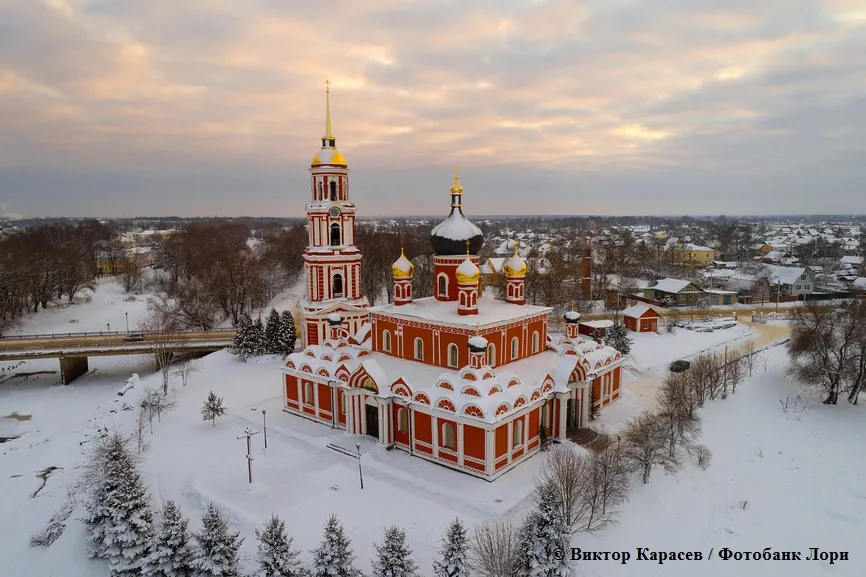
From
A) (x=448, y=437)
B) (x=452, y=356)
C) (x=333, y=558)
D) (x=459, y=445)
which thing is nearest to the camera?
(x=333, y=558)

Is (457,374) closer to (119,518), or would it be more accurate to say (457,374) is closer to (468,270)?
(468,270)

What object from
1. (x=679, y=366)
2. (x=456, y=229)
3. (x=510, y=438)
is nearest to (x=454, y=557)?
(x=510, y=438)

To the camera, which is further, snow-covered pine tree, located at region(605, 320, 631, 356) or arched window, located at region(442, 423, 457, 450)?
snow-covered pine tree, located at region(605, 320, 631, 356)

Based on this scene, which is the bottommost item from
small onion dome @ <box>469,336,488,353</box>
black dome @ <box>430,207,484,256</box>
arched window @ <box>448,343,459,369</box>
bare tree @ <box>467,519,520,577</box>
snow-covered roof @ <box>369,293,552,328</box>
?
bare tree @ <box>467,519,520,577</box>

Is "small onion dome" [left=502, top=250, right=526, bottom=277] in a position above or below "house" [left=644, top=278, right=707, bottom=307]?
above

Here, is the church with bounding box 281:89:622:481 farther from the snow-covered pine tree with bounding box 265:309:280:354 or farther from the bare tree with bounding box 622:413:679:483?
the snow-covered pine tree with bounding box 265:309:280:354

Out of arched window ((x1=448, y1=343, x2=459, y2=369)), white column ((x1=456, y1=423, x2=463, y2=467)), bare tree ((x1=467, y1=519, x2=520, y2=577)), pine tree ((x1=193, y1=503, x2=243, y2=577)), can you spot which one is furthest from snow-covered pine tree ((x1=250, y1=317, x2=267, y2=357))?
bare tree ((x1=467, y1=519, x2=520, y2=577))
